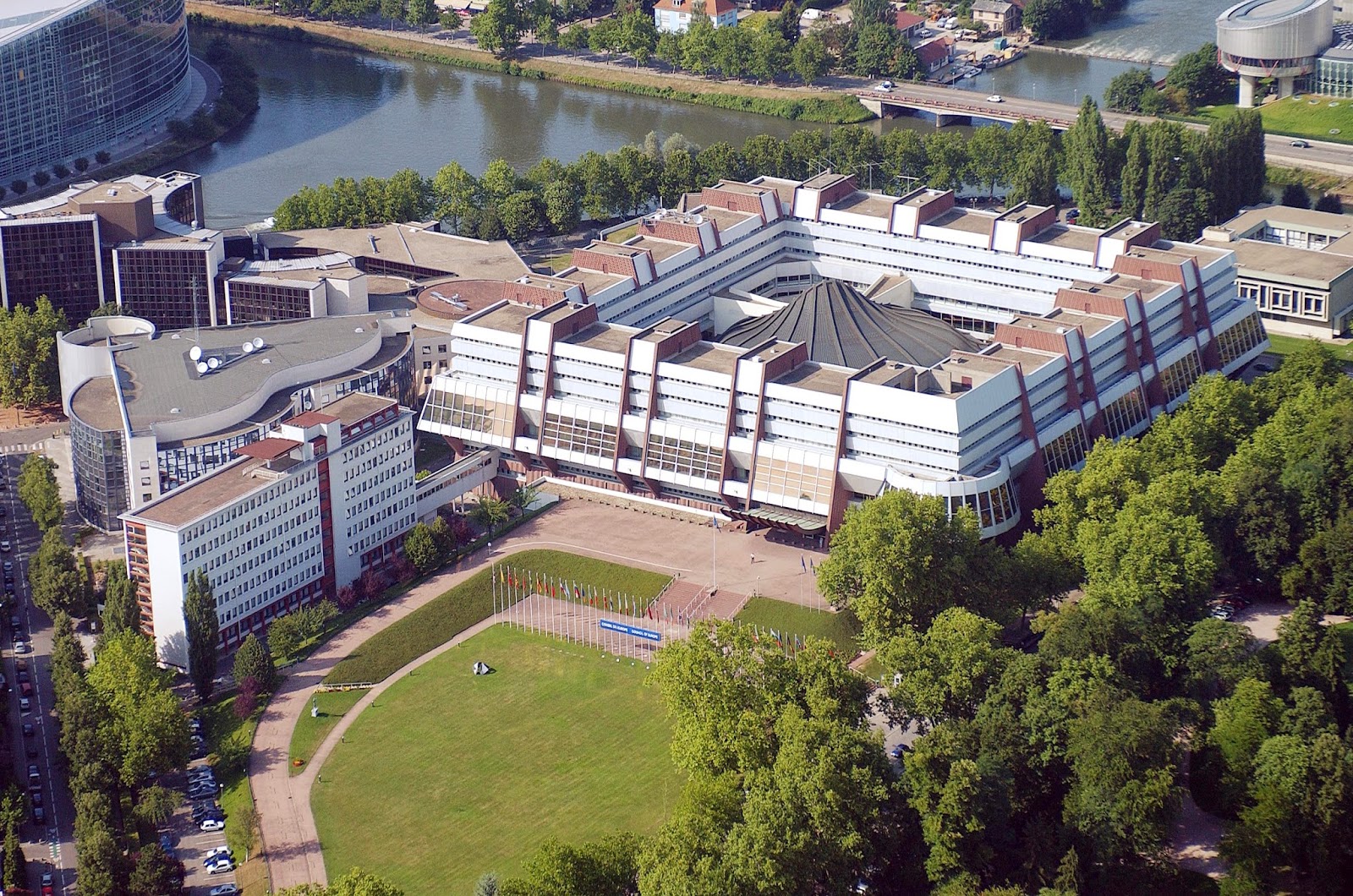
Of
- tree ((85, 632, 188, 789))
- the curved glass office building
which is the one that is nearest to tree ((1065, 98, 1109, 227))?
the curved glass office building

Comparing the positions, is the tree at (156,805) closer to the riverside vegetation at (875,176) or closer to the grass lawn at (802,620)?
the grass lawn at (802,620)

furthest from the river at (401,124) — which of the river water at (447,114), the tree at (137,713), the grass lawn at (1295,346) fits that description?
the tree at (137,713)

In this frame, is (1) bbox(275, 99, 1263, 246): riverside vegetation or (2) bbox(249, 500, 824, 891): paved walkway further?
(1) bbox(275, 99, 1263, 246): riverside vegetation

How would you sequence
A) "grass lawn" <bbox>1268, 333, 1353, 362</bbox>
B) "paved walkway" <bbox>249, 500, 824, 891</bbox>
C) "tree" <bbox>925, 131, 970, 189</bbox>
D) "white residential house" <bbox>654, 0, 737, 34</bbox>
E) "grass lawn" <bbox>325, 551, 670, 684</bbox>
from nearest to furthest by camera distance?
"paved walkway" <bbox>249, 500, 824, 891</bbox>
"grass lawn" <bbox>325, 551, 670, 684</bbox>
"grass lawn" <bbox>1268, 333, 1353, 362</bbox>
"tree" <bbox>925, 131, 970, 189</bbox>
"white residential house" <bbox>654, 0, 737, 34</bbox>

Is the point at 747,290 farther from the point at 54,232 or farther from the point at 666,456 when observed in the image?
the point at 54,232

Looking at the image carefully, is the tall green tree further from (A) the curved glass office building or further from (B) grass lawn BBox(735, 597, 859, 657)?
(A) the curved glass office building

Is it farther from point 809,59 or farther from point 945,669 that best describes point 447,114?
point 945,669

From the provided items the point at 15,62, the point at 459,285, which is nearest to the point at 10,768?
the point at 459,285

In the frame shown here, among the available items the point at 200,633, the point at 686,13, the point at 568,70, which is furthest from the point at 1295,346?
the point at 568,70
